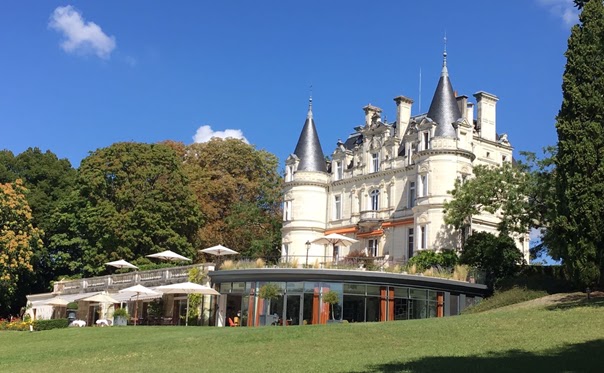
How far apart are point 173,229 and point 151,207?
2832 millimetres

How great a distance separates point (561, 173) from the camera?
1303 inches

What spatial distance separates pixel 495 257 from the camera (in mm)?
45906

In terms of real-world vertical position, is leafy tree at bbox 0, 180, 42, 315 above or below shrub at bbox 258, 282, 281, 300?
above

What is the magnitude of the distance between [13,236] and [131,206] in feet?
29.4

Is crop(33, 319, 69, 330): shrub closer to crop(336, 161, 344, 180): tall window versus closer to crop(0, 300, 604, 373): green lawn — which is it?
crop(0, 300, 604, 373): green lawn

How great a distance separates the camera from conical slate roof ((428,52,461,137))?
55.1 m

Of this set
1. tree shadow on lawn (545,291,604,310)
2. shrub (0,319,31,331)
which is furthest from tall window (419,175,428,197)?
shrub (0,319,31,331)

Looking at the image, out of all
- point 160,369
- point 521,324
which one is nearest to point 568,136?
point 521,324

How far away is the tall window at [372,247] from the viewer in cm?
5869

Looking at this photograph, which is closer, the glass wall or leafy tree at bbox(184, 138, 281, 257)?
the glass wall

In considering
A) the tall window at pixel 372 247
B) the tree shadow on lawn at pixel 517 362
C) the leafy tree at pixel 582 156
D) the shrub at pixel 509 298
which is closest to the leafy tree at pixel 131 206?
the tall window at pixel 372 247

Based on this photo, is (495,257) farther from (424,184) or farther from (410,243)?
(410,243)

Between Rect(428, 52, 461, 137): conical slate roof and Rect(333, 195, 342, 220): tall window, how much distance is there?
1084 cm

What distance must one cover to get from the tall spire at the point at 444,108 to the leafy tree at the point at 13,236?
1160 inches
